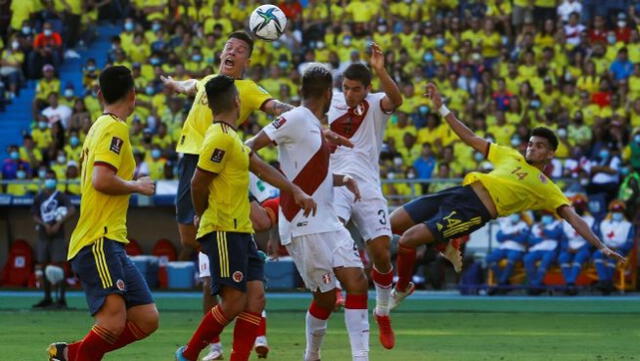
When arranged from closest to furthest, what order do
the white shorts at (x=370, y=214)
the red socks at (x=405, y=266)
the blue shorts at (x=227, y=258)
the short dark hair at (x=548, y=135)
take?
1. the blue shorts at (x=227, y=258)
2. the white shorts at (x=370, y=214)
3. the red socks at (x=405, y=266)
4. the short dark hair at (x=548, y=135)

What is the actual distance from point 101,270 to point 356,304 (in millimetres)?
2409

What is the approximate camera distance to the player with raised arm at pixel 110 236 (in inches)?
395

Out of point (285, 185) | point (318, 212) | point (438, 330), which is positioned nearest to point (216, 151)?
point (285, 185)

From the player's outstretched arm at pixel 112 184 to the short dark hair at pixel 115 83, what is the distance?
65 centimetres

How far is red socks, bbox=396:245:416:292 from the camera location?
15.1 meters

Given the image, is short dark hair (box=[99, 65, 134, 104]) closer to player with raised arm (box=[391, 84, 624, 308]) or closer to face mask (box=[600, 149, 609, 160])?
player with raised arm (box=[391, 84, 624, 308])

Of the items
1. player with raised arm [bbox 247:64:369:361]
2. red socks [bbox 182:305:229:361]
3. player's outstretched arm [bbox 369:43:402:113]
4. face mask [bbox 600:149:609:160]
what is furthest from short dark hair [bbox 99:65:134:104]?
face mask [bbox 600:149:609:160]

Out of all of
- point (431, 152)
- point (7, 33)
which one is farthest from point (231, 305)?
point (7, 33)

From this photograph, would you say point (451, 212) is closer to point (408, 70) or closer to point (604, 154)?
point (604, 154)

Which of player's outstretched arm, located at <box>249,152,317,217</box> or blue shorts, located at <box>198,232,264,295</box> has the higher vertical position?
player's outstretched arm, located at <box>249,152,317,217</box>

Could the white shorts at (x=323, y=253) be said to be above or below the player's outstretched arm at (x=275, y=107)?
below

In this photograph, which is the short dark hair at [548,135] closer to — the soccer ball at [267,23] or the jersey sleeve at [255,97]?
the soccer ball at [267,23]

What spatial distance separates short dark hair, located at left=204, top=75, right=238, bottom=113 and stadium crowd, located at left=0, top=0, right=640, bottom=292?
578 inches

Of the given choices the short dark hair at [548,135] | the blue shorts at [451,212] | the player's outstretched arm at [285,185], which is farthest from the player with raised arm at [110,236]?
the short dark hair at [548,135]
